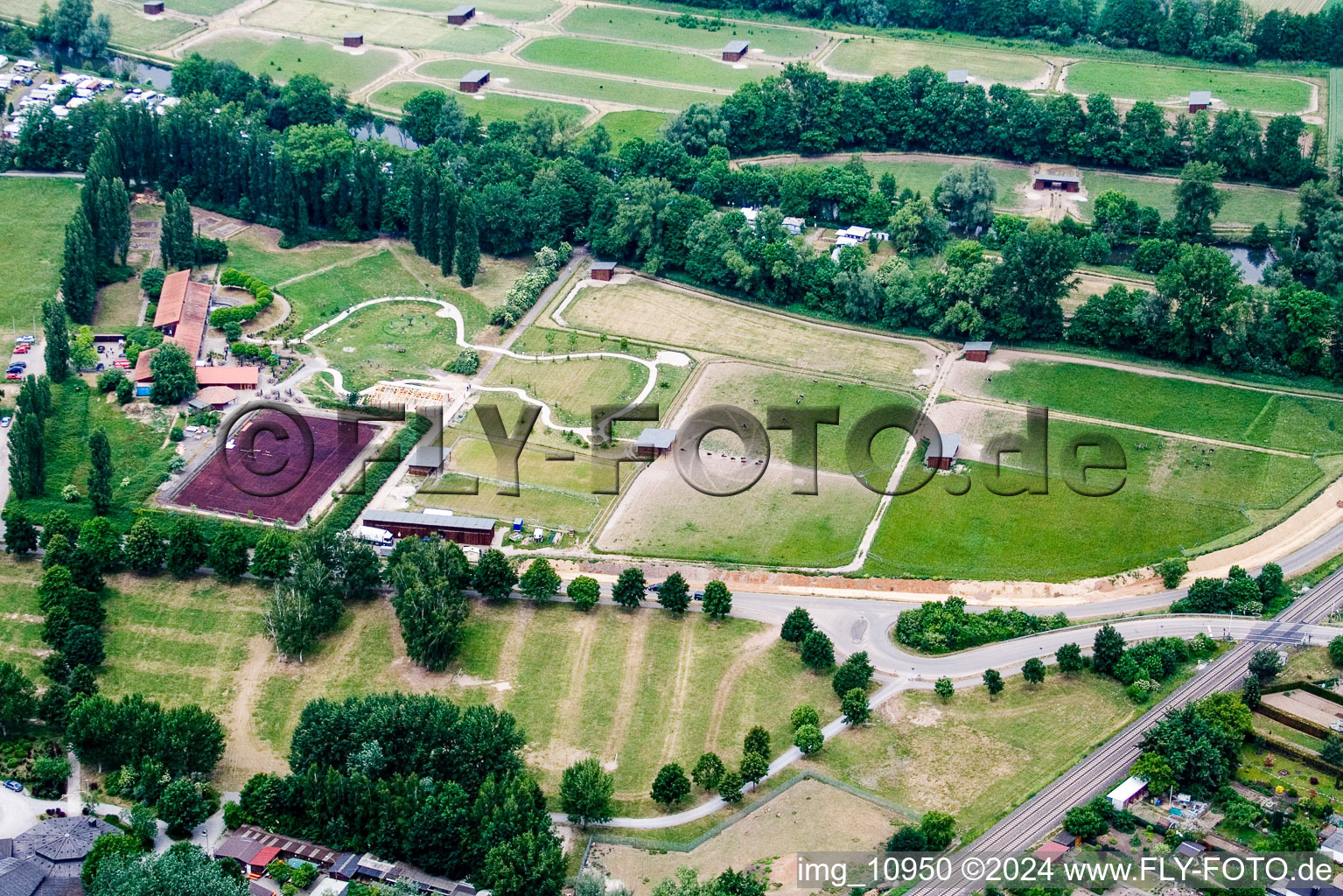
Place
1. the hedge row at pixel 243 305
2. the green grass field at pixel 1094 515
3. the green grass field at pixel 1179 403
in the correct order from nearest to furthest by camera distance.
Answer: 1. the green grass field at pixel 1094 515
2. the green grass field at pixel 1179 403
3. the hedge row at pixel 243 305

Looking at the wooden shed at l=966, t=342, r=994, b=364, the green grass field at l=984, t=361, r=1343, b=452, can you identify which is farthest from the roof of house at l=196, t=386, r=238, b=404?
the green grass field at l=984, t=361, r=1343, b=452

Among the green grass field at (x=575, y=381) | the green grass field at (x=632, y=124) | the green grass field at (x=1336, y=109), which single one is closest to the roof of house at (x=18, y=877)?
the green grass field at (x=575, y=381)

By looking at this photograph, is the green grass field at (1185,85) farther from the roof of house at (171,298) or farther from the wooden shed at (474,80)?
the roof of house at (171,298)

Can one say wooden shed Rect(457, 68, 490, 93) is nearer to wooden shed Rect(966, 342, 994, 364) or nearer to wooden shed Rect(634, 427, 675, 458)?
wooden shed Rect(966, 342, 994, 364)

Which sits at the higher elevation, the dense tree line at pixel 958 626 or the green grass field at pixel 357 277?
the green grass field at pixel 357 277

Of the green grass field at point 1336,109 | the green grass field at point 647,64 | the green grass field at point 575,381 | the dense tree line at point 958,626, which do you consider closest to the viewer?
the dense tree line at point 958,626

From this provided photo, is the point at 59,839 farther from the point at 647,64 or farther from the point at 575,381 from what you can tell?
the point at 647,64

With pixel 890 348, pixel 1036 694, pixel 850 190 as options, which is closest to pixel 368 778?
pixel 1036 694
